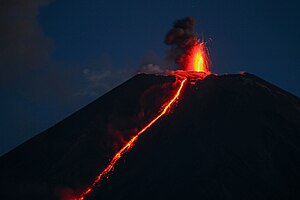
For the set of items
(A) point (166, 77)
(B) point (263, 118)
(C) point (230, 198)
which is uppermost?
(A) point (166, 77)

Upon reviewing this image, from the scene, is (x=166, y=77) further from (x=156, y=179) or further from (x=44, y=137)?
(x=156, y=179)

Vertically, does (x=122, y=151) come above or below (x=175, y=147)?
below

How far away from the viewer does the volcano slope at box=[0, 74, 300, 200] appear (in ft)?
129

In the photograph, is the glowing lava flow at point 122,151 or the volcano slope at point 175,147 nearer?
the volcano slope at point 175,147

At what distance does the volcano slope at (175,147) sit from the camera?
39.4 metres

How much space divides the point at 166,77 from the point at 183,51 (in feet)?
30.4

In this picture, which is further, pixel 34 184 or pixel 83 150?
pixel 83 150

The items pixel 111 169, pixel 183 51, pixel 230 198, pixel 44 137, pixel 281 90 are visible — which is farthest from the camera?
pixel 183 51

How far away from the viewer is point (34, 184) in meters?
44.5

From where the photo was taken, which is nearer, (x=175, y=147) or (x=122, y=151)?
(x=175, y=147)

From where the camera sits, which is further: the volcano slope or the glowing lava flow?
the glowing lava flow

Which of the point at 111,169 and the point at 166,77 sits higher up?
the point at 166,77

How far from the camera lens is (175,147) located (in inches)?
1758

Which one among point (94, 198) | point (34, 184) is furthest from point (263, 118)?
point (34, 184)
